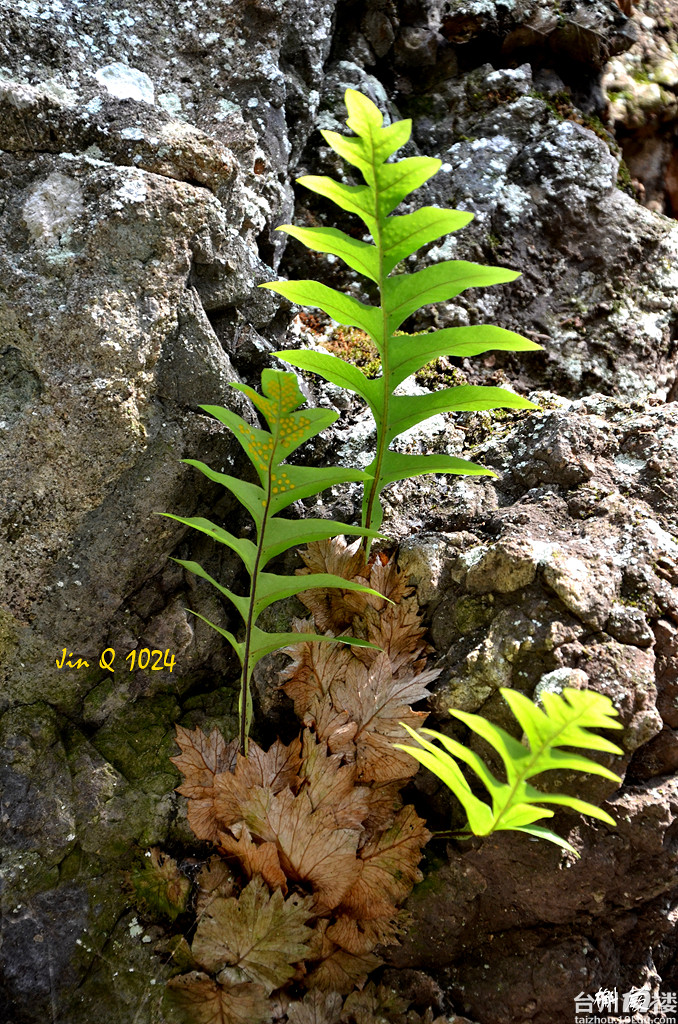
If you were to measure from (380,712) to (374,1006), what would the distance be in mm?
549

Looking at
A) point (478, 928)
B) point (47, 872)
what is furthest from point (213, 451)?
point (478, 928)

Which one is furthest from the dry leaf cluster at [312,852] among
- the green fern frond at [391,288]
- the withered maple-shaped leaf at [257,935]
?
the green fern frond at [391,288]

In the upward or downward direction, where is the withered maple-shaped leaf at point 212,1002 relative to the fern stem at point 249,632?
downward

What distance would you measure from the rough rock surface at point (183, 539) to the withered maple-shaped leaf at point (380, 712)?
0.26 ft

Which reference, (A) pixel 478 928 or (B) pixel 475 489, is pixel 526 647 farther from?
(A) pixel 478 928

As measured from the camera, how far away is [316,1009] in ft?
4.51

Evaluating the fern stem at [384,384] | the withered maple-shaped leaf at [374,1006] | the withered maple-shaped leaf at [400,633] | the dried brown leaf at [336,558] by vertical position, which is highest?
the fern stem at [384,384]

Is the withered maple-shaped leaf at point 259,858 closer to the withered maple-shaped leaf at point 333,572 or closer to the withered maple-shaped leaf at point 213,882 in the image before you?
the withered maple-shaped leaf at point 213,882

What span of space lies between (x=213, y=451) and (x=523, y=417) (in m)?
0.80

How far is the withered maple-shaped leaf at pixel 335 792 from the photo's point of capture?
143cm

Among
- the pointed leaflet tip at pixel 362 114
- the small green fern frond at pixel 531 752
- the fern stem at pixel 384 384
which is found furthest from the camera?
the fern stem at pixel 384 384

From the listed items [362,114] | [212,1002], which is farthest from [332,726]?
[362,114]

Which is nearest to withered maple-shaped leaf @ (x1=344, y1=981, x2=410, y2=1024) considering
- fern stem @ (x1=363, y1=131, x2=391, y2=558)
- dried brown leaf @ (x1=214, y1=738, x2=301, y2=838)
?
dried brown leaf @ (x1=214, y1=738, x2=301, y2=838)

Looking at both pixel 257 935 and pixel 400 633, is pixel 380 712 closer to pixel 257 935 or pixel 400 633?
pixel 400 633
